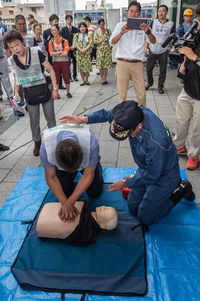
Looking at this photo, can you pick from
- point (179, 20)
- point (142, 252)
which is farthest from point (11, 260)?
point (179, 20)

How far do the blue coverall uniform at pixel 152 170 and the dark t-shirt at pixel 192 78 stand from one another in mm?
1054

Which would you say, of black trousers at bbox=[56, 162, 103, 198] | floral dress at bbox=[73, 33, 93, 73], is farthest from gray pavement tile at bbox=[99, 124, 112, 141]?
floral dress at bbox=[73, 33, 93, 73]

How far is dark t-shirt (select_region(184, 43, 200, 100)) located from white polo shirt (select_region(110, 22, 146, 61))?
1.28 m

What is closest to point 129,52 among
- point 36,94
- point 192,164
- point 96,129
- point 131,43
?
point 131,43

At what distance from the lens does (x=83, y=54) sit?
6559mm

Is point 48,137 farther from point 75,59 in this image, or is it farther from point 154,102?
point 75,59

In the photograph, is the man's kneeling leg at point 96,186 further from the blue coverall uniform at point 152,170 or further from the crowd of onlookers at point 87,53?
the crowd of onlookers at point 87,53

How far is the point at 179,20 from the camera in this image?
8.33 meters

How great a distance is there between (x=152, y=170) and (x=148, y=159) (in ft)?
0.31

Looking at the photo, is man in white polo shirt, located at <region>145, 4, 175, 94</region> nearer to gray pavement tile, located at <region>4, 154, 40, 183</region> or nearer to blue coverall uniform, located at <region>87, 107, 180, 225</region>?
gray pavement tile, located at <region>4, 154, 40, 183</region>

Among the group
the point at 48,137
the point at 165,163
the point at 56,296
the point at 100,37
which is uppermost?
the point at 100,37

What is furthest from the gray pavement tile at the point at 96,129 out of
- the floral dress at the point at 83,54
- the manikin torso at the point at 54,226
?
the floral dress at the point at 83,54

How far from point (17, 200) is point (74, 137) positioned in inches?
45.6

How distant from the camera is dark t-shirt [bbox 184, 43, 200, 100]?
2.63m
